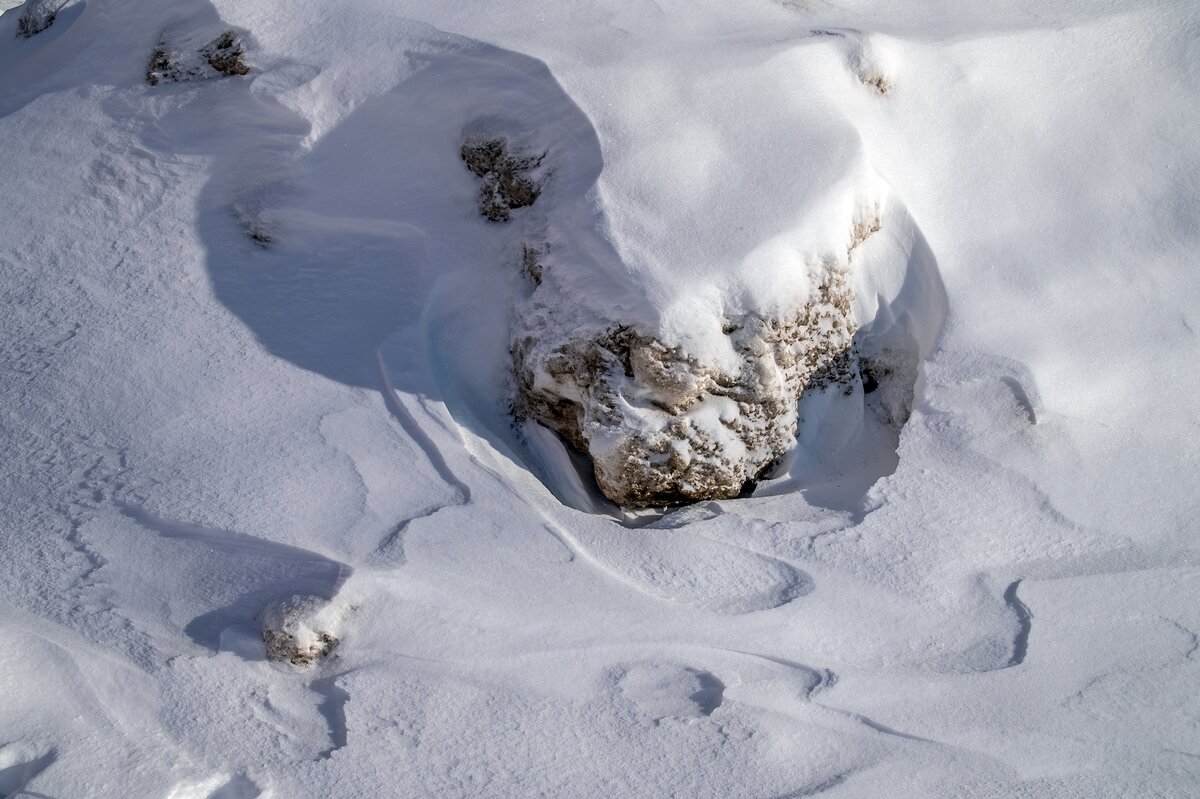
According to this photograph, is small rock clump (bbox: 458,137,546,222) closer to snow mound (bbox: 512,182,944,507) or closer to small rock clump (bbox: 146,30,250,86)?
snow mound (bbox: 512,182,944,507)

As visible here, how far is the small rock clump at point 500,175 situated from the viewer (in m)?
2.21

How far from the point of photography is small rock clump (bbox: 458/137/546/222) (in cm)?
221

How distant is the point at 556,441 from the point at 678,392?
316mm

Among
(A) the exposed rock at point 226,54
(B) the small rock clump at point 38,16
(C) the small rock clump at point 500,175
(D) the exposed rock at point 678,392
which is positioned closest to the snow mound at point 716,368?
(D) the exposed rock at point 678,392

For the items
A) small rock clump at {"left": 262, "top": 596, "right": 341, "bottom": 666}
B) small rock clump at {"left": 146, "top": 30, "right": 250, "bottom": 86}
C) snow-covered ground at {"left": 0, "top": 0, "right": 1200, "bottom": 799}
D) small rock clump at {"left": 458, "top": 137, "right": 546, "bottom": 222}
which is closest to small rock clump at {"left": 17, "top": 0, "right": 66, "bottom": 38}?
snow-covered ground at {"left": 0, "top": 0, "right": 1200, "bottom": 799}

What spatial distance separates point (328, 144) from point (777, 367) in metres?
1.05

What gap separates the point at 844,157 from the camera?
213 centimetres

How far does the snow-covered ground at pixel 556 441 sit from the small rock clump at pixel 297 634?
11mm

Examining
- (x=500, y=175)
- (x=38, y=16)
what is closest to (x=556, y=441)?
(x=500, y=175)

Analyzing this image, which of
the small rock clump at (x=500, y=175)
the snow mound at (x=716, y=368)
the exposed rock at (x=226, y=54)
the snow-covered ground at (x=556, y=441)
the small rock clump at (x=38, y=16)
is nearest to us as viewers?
the snow-covered ground at (x=556, y=441)

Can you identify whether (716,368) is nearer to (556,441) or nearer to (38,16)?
(556,441)

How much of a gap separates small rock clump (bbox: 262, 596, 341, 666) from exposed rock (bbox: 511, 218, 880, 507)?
579 millimetres

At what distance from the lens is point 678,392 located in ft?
6.60

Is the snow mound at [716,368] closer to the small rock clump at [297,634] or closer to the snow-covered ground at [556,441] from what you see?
the snow-covered ground at [556,441]
